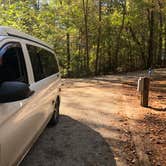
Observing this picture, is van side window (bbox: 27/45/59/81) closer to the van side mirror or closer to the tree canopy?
the van side mirror

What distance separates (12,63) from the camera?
174 inches

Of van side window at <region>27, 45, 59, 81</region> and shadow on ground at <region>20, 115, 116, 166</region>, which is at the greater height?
van side window at <region>27, 45, 59, 81</region>

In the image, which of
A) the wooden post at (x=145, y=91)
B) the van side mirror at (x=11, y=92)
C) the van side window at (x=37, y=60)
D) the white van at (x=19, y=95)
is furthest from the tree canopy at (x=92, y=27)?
the van side mirror at (x=11, y=92)

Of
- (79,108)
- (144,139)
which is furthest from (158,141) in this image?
(79,108)

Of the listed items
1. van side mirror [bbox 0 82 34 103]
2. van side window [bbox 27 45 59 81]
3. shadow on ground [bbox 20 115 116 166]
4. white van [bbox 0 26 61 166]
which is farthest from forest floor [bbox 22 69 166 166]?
van side mirror [bbox 0 82 34 103]

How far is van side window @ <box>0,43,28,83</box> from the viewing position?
403cm

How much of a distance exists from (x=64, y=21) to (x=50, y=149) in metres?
26.0

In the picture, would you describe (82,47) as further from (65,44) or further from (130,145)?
(130,145)

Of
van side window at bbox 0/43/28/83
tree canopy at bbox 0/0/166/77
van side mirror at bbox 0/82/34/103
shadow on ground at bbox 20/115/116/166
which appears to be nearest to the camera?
van side mirror at bbox 0/82/34/103

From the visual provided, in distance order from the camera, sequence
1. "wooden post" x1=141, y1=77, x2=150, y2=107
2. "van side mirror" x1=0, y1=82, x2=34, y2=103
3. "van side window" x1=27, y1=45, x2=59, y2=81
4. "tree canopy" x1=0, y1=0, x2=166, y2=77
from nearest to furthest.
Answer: "van side mirror" x1=0, y1=82, x2=34, y2=103 → "van side window" x1=27, y1=45, x2=59, y2=81 → "wooden post" x1=141, y1=77, x2=150, y2=107 → "tree canopy" x1=0, y1=0, x2=166, y2=77

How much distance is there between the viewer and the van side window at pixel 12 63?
4.03 m

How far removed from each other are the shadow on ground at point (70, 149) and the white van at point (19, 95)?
0.65 metres

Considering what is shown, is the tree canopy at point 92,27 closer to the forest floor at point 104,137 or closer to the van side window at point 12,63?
the forest floor at point 104,137

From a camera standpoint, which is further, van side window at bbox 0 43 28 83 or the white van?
van side window at bbox 0 43 28 83
